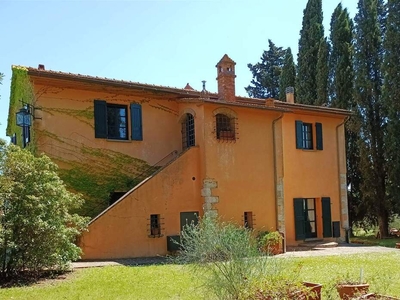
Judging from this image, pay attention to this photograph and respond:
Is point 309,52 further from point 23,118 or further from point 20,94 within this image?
point 23,118

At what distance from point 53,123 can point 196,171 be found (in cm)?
496

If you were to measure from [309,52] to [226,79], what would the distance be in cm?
1409

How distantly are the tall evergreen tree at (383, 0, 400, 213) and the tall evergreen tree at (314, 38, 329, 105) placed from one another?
4393 mm

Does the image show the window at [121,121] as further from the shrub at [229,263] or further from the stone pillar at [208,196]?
the shrub at [229,263]

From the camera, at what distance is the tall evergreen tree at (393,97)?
21.5 metres

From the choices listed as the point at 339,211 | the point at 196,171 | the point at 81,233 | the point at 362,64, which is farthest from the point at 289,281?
the point at 362,64

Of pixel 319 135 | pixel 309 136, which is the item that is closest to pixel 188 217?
pixel 309 136

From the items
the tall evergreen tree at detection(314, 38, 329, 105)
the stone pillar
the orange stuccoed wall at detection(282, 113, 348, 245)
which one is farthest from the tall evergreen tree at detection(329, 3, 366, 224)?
the stone pillar

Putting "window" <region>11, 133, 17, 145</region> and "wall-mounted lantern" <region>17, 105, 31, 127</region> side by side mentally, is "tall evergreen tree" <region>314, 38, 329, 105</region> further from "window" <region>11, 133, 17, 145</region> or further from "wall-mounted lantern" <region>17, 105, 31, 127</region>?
"wall-mounted lantern" <region>17, 105, 31, 127</region>

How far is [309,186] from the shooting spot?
721 inches

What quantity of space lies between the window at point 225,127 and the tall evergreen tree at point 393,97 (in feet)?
34.4

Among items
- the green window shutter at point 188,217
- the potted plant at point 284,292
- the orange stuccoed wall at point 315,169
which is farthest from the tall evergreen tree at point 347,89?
the potted plant at point 284,292

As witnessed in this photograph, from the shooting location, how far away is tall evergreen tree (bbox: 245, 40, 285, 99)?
127 ft

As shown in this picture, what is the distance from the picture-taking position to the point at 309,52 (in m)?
28.4
